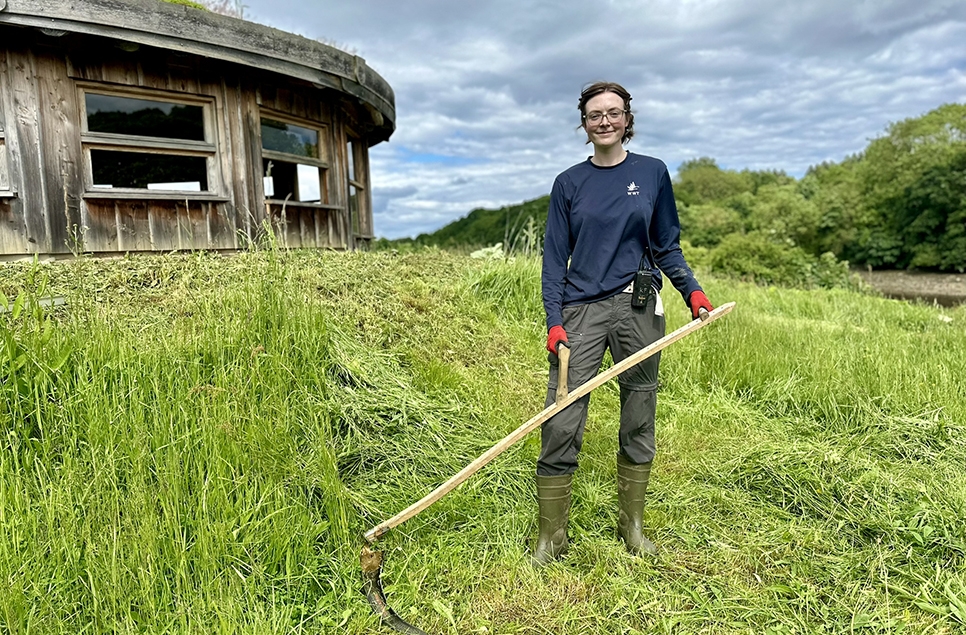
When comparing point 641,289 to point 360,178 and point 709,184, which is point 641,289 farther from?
point 709,184

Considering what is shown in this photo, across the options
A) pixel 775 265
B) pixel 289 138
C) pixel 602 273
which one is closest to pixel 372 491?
pixel 602 273

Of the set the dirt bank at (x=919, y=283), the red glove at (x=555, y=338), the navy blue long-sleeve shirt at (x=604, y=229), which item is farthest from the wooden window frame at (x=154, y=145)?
the dirt bank at (x=919, y=283)

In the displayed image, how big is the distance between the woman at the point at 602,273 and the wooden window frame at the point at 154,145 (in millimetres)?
5038

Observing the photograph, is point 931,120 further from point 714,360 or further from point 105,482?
point 105,482

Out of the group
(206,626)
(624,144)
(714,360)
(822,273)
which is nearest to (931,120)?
(822,273)

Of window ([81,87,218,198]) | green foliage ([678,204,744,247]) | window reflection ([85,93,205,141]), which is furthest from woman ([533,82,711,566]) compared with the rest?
green foliage ([678,204,744,247])

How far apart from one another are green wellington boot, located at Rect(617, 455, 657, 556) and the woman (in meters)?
0.19

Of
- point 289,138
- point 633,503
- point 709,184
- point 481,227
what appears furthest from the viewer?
point 709,184

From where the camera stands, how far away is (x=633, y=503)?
2.84m

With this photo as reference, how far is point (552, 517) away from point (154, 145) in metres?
5.66

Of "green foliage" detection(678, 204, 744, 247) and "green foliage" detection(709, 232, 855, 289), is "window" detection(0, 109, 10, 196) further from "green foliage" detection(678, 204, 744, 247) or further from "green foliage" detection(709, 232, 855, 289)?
"green foliage" detection(678, 204, 744, 247)

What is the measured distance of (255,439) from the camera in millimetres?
2715

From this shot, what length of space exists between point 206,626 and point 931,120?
42.9 meters

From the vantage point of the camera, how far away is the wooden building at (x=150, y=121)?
538cm
